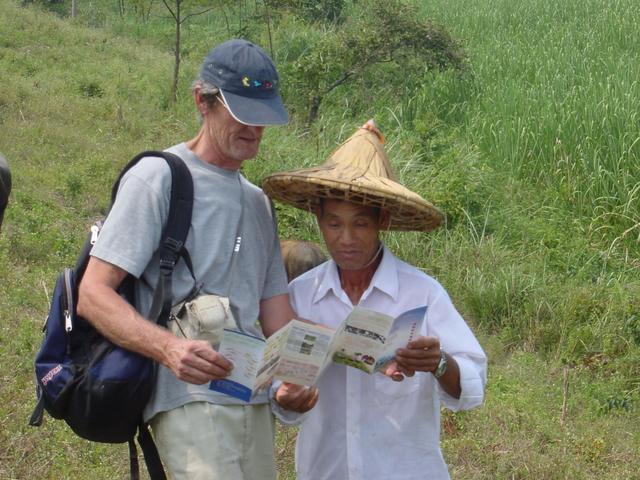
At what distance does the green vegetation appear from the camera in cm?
516

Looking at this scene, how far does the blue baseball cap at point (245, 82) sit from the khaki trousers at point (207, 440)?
0.72 meters

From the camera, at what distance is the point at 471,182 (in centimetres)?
894

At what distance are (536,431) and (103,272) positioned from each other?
10.6 feet

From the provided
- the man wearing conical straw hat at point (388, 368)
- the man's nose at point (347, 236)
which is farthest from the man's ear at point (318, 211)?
the man's nose at point (347, 236)

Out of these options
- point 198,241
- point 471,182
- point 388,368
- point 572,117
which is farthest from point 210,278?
point 572,117

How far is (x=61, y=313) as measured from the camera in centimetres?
259

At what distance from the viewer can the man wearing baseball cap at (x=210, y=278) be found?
249 cm

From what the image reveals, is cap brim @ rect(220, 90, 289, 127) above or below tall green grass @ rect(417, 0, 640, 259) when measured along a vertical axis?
above

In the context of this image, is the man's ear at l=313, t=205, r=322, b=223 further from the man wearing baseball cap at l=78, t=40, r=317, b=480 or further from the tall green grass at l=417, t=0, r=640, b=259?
the tall green grass at l=417, t=0, r=640, b=259

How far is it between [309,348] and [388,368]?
233 mm

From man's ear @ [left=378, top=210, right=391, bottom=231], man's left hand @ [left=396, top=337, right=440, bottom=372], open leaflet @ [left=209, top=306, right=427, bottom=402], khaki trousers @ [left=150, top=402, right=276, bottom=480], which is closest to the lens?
open leaflet @ [left=209, top=306, right=427, bottom=402]

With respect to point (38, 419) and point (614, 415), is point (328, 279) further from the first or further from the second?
point (614, 415)

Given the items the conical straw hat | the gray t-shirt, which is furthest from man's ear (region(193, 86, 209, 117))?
the conical straw hat

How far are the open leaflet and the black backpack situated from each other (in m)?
0.22
